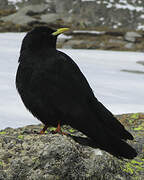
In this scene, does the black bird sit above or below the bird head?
below

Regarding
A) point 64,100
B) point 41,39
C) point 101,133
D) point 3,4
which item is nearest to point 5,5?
point 3,4

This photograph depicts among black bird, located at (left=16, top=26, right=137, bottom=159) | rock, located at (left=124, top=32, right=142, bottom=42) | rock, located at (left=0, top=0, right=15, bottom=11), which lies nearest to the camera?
black bird, located at (left=16, top=26, right=137, bottom=159)

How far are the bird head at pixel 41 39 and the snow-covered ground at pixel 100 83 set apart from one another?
2.93 metres

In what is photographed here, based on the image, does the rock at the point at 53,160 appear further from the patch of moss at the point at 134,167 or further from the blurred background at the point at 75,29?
the blurred background at the point at 75,29

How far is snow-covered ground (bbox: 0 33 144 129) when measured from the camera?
25.0ft

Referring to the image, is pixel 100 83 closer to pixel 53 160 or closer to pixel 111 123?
pixel 111 123

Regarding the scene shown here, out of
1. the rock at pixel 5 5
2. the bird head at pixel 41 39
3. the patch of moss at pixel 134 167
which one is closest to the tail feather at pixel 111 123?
the patch of moss at pixel 134 167

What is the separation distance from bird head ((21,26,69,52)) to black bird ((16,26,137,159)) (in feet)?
0.43

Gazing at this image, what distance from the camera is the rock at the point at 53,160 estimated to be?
Result: 3502 mm

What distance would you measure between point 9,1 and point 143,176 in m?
80.0

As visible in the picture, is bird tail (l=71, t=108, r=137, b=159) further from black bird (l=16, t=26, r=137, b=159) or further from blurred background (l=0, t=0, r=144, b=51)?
blurred background (l=0, t=0, r=144, b=51)

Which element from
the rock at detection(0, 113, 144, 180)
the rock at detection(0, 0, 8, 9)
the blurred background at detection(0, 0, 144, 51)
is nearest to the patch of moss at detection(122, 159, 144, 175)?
the rock at detection(0, 113, 144, 180)

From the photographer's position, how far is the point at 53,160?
3.52 m

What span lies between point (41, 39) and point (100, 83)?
746cm
